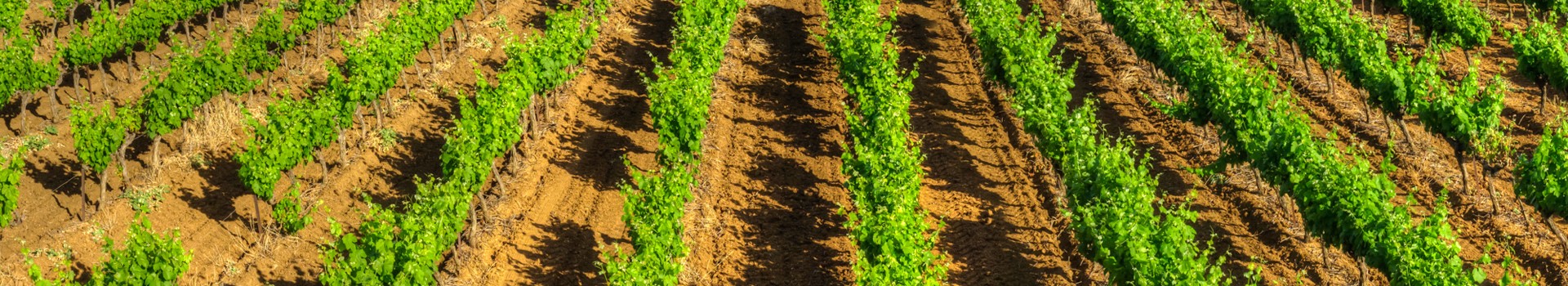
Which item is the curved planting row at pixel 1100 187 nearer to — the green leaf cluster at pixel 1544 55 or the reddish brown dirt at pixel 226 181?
the green leaf cluster at pixel 1544 55

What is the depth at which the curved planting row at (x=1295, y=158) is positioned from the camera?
1197cm

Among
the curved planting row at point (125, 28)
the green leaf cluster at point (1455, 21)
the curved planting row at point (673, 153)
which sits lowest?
the curved planting row at point (125, 28)

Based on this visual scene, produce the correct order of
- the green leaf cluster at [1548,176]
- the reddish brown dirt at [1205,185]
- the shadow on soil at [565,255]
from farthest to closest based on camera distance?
the reddish brown dirt at [1205,185], the shadow on soil at [565,255], the green leaf cluster at [1548,176]

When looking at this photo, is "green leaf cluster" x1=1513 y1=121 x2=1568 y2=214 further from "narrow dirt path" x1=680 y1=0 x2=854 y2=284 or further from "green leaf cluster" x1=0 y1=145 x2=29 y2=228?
"green leaf cluster" x1=0 y1=145 x2=29 y2=228

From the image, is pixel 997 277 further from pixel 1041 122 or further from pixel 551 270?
pixel 551 270

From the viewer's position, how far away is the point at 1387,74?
15.9 meters

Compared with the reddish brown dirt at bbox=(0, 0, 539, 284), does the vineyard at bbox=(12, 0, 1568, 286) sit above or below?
above

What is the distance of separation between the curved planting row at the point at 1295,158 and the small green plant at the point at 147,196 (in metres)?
13.2

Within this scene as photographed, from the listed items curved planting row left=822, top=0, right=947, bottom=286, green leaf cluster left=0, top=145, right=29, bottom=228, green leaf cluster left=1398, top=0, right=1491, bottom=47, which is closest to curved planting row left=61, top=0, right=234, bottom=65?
green leaf cluster left=0, top=145, right=29, bottom=228

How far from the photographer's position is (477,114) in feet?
51.8

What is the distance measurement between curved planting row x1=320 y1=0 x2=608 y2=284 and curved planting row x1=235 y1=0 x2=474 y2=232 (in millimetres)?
1163

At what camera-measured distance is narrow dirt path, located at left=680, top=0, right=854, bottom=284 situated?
47.2 feet

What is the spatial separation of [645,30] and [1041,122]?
→ 961 centimetres

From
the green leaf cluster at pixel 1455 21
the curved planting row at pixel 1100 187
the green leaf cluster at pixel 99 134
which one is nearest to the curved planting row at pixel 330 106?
the green leaf cluster at pixel 99 134
